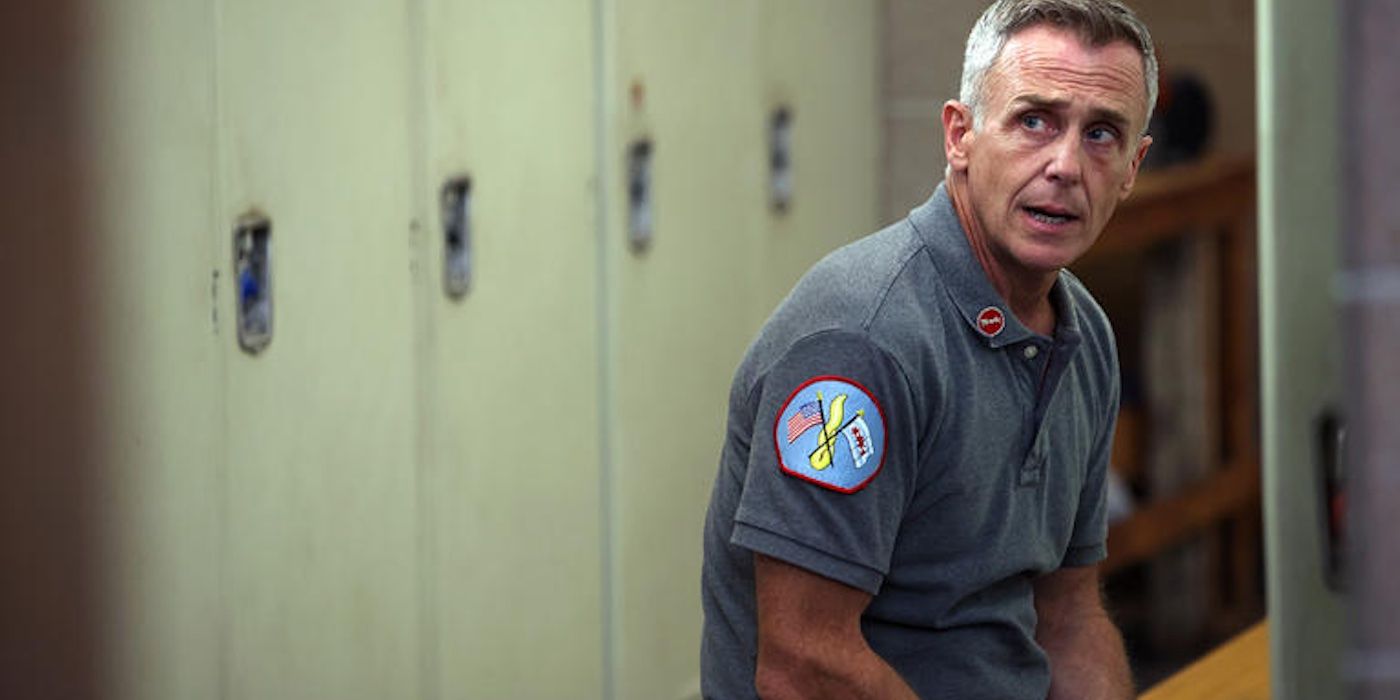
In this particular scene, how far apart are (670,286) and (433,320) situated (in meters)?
0.67

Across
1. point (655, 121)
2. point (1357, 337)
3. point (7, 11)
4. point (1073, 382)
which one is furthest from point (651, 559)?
point (1357, 337)

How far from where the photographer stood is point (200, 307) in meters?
2.31

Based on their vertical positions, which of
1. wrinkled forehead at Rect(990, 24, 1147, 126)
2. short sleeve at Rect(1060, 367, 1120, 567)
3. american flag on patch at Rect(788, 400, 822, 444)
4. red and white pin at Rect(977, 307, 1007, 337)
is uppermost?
wrinkled forehead at Rect(990, 24, 1147, 126)

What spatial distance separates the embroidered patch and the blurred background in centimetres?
36

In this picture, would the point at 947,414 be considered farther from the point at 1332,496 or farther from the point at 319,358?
the point at 319,358

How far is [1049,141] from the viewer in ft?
6.69

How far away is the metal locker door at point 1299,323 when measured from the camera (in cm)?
169

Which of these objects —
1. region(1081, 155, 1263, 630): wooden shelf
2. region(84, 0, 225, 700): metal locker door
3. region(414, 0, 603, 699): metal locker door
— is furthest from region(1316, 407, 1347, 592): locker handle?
region(1081, 155, 1263, 630): wooden shelf

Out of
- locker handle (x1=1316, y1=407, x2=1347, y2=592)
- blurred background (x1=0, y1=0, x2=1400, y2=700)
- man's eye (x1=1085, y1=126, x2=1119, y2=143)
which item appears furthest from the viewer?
man's eye (x1=1085, y1=126, x2=1119, y2=143)

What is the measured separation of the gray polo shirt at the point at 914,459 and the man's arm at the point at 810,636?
0.07 ft

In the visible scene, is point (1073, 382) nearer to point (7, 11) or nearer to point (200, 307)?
point (200, 307)

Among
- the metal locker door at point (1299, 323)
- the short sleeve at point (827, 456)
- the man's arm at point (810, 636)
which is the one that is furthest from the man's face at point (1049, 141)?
the man's arm at point (810, 636)

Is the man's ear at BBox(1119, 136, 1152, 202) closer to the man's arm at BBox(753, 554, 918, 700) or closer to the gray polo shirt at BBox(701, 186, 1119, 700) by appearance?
the gray polo shirt at BBox(701, 186, 1119, 700)

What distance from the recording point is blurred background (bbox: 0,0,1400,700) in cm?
193
